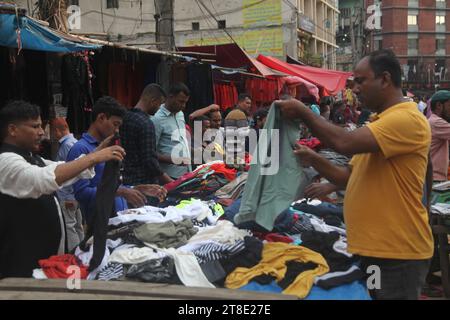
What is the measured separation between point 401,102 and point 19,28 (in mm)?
4094

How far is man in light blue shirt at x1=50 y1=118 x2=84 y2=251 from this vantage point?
5.02m

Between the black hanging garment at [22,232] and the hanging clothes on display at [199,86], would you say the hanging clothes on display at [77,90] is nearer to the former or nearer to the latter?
the hanging clothes on display at [199,86]

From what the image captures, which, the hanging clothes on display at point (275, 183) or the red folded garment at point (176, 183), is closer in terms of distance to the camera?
the hanging clothes on display at point (275, 183)

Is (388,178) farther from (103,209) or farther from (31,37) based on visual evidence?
(31,37)

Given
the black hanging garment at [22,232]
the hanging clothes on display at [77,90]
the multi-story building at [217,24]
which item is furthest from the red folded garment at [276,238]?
the multi-story building at [217,24]

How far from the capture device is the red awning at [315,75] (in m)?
14.9

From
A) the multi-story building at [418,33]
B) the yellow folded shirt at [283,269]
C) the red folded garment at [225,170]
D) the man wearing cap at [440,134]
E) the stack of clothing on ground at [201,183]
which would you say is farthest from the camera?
the multi-story building at [418,33]

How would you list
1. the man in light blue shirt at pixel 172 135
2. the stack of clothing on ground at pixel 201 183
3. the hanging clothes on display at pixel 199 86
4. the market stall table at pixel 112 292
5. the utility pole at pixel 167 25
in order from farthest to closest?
the utility pole at pixel 167 25, the hanging clothes on display at pixel 199 86, the man in light blue shirt at pixel 172 135, the stack of clothing on ground at pixel 201 183, the market stall table at pixel 112 292

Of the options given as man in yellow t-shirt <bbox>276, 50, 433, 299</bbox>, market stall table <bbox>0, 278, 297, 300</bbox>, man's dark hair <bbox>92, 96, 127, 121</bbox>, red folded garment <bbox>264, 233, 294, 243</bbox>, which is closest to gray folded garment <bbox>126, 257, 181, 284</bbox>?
market stall table <bbox>0, 278, 297, 300</bbox>

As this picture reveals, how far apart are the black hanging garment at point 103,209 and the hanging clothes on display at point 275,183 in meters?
0.84

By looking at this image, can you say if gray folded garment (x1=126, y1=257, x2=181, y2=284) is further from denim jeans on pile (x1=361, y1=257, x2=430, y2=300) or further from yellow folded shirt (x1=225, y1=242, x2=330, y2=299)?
denim jeans on pile (x1=361, y1=257, x2=430, y2=300)

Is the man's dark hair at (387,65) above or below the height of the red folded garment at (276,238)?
above
